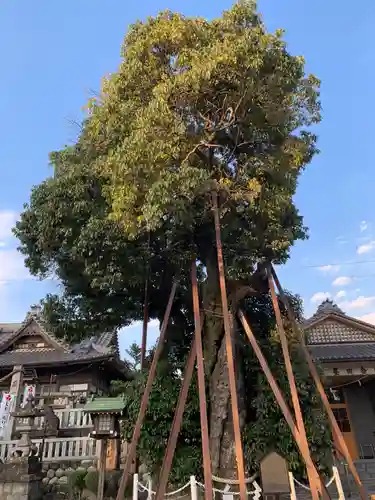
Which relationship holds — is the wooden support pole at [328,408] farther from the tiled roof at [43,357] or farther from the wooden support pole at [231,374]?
the tiled roof at [43,357]

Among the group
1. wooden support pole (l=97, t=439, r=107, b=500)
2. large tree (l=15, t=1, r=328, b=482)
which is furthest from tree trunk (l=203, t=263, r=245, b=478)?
wooden support pole (l=97, t=439, r=107, b=500)

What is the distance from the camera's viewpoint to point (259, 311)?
11469 mm

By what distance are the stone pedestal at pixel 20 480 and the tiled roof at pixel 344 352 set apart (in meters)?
9.51

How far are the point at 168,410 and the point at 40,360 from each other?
340 inches

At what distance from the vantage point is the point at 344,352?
15.8m

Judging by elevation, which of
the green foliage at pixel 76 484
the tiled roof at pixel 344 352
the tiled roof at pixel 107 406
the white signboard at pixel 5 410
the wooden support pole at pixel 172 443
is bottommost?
the green foliage at pixel 76 484

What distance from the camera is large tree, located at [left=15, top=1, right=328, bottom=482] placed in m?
8.43

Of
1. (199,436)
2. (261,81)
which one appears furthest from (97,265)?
(261,81)

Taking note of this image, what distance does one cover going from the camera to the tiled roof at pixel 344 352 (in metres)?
14.7

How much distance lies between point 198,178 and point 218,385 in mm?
4896

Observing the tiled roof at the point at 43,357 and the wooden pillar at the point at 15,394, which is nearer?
the wooden pillar at the point at 15,394

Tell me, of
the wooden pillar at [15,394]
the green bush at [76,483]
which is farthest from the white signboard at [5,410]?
the green bush at [76,483]

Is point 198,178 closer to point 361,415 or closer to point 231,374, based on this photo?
point 231,374

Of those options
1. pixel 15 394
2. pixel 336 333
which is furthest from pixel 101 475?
pixel 336 333
